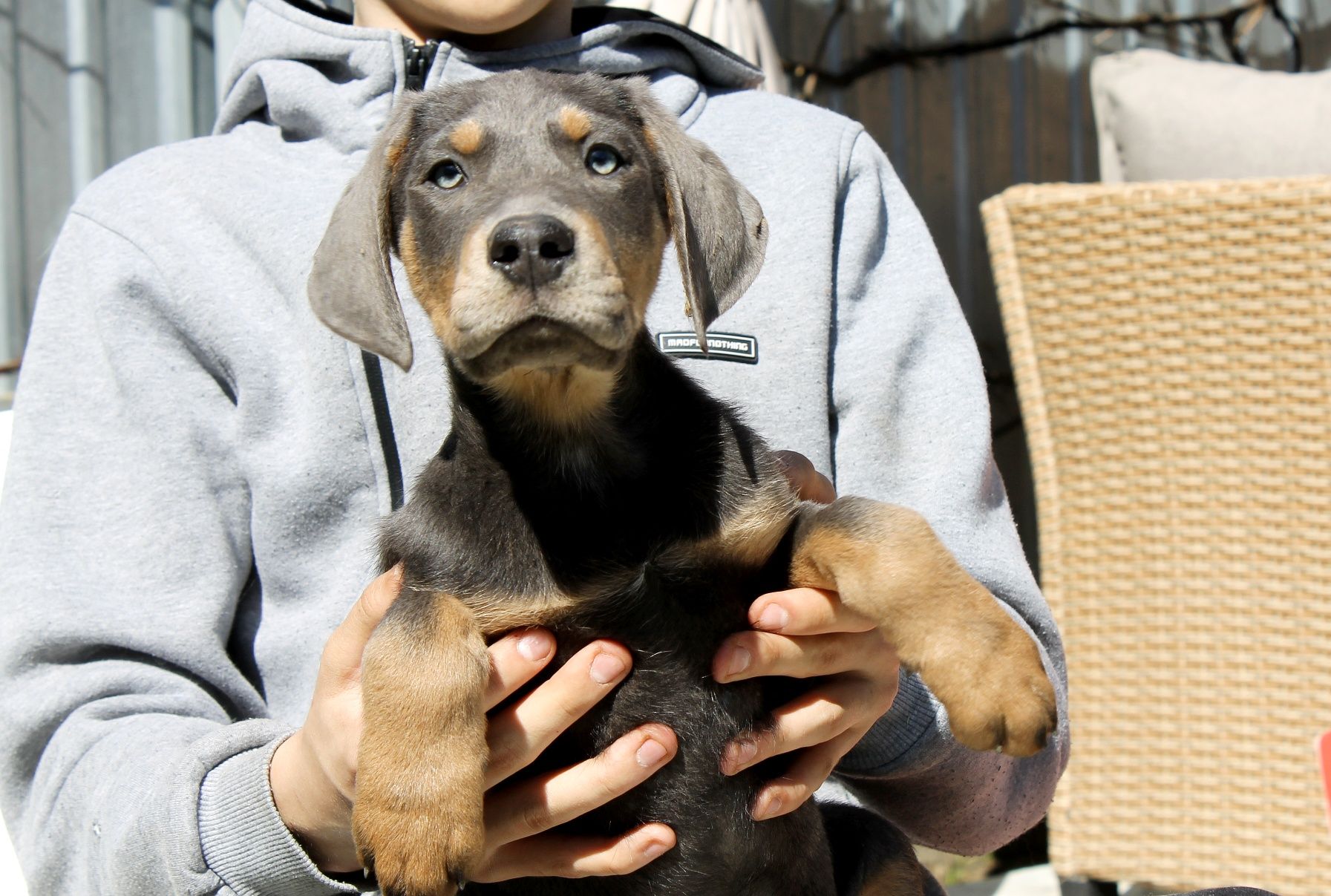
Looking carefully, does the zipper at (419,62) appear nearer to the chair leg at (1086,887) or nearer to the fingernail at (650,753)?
the fingernail at (650,753)

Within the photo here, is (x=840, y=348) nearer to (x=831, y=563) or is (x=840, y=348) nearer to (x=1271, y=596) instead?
(x=831, y=563)

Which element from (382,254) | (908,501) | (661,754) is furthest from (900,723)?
(382,254)

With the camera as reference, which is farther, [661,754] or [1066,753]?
[1066,753]

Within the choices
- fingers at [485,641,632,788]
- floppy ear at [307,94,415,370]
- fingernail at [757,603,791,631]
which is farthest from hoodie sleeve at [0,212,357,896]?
fingernail at [757,603,791,631]

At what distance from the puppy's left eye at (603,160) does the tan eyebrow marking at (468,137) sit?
0.64ft

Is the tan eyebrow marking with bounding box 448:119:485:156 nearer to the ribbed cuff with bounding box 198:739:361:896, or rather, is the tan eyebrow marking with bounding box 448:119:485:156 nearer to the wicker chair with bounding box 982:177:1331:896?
the ribbed cuff with bounding box 198:739:361:896

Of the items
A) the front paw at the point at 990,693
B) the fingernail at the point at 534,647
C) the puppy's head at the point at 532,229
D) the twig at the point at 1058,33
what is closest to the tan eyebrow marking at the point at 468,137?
the puppy's head at the point at 532,229

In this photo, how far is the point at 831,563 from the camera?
2072 mm

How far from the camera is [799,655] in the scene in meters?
2.11

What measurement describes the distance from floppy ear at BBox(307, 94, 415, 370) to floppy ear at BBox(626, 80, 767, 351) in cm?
49

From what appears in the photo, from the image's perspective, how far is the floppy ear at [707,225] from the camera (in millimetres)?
2236

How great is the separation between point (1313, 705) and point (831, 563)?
6.43 feet

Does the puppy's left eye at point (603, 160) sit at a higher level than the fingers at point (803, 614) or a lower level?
higher

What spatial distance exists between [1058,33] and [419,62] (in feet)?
13.0
